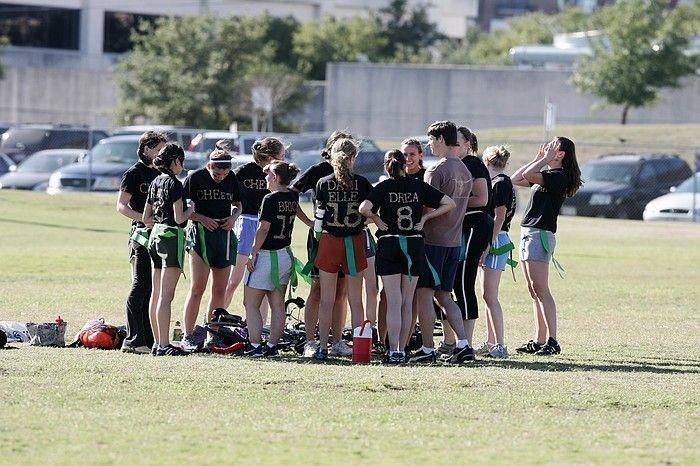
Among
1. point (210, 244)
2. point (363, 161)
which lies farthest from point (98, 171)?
point (210, 244)

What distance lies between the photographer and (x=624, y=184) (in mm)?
35656

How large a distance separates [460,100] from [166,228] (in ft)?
151

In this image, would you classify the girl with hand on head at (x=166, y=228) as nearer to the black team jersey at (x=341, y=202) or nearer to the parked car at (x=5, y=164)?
the black team jersey at (x=341, y=202)

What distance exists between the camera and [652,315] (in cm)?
1627

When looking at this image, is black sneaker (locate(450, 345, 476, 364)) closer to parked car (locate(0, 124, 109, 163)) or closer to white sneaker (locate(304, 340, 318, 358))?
white sneaker (locate(304, 340, 318, 358))

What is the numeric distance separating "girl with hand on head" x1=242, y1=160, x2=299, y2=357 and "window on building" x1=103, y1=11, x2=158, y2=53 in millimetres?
68908

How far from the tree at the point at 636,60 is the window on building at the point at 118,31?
36.3m

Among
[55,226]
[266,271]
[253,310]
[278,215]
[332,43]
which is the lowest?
[55,226]

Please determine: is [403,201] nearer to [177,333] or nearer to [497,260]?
[497,260]

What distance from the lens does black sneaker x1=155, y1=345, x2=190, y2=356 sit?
1169cm

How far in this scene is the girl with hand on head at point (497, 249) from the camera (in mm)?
12336

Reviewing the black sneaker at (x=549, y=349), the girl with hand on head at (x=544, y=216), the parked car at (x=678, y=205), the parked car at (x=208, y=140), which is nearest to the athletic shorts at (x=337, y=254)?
the girl with hand on head at (x=544, y=216)

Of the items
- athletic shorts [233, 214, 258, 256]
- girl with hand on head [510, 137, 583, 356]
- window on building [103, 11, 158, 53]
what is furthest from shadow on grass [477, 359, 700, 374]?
window on building [103, 11, 158, 53]

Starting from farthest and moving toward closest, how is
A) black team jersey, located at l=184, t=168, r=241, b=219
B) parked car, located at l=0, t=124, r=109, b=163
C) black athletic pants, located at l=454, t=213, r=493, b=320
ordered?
parked car, located at l=0, t=124, r=109, b=163 → black athletic pants, located at l=454, t=213, r=493, b=320 → black team jersey, located at l=184, t=168, r=241, b=219
